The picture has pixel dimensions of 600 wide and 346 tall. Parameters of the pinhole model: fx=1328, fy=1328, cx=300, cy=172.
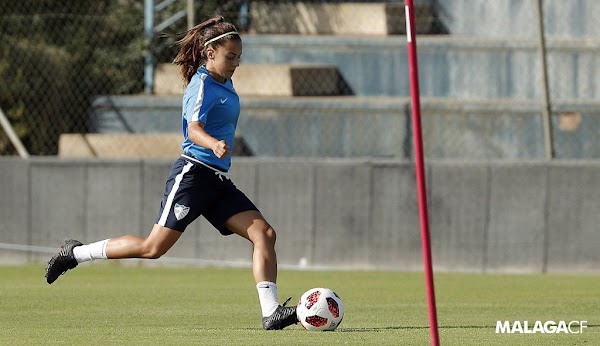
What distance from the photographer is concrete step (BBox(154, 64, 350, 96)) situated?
16844 mm

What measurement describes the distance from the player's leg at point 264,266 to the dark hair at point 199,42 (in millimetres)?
1049

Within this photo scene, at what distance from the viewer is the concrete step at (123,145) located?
1585 centimetres

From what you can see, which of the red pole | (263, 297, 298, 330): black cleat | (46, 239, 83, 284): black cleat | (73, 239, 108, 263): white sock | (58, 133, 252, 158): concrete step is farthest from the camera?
(58, 133, 252, 158): concrete step

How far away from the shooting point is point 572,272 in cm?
1398

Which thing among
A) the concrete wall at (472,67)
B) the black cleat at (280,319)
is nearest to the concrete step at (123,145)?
the concrete wall at (472,67)

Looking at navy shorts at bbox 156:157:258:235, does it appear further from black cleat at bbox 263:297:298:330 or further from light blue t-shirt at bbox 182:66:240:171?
black cleat at bbox 263:297:298:330

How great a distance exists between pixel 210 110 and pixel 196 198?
579 millimetres

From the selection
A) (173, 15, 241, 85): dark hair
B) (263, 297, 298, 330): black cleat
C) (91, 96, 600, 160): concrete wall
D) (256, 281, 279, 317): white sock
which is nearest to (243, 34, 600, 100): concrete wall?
(91, 96, 600, 160): concrete wall

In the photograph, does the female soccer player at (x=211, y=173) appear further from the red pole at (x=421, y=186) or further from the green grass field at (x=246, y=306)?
the red pole at (x=421, y=186)

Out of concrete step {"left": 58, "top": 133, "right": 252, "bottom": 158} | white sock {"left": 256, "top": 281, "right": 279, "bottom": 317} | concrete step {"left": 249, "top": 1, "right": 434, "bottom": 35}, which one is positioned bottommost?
white sock {"left": 256, "top": 281, "right": 279, "bottom": 317}

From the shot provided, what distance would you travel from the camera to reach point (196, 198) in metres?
8.53

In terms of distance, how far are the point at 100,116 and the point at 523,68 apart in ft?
17.8

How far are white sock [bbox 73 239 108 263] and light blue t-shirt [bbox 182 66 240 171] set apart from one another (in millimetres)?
935

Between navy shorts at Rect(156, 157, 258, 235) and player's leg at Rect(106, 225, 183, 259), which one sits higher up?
navy shorts at Rect(156, 157, 258, 235)
